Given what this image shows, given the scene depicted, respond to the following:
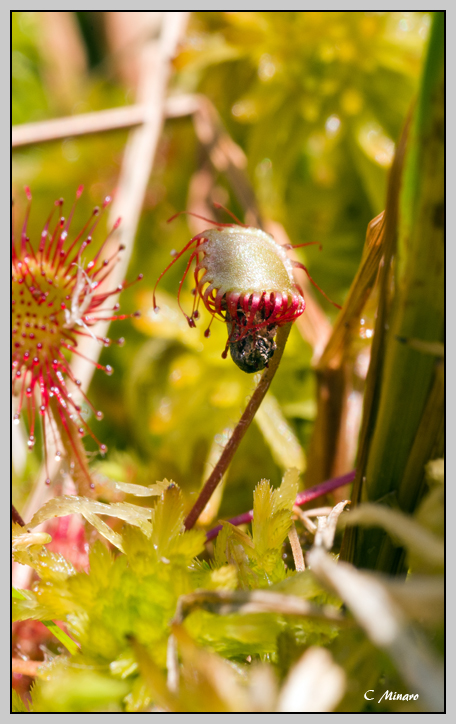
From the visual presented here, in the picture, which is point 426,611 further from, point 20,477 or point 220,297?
point 20,477

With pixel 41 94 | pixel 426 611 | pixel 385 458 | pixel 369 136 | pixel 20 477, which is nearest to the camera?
pixel 426 611

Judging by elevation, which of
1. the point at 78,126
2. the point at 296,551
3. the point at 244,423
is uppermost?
the point at 78,126

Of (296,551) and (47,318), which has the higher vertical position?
(47,318)

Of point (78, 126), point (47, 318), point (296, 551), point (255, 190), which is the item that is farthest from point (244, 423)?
point (78, 126)

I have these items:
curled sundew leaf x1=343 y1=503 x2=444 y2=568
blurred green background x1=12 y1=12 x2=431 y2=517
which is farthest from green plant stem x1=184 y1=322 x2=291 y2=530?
blurred green background x1=12 y1=12 x2=431 y2=517

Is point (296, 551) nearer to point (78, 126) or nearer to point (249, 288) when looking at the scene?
point (249, 288)

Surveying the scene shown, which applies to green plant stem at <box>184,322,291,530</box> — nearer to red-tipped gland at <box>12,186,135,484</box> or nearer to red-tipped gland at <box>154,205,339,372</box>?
red-tipped gland at <box>154,205,339,372</box>

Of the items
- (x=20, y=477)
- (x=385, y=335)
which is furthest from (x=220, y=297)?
(x=20, y=477)
